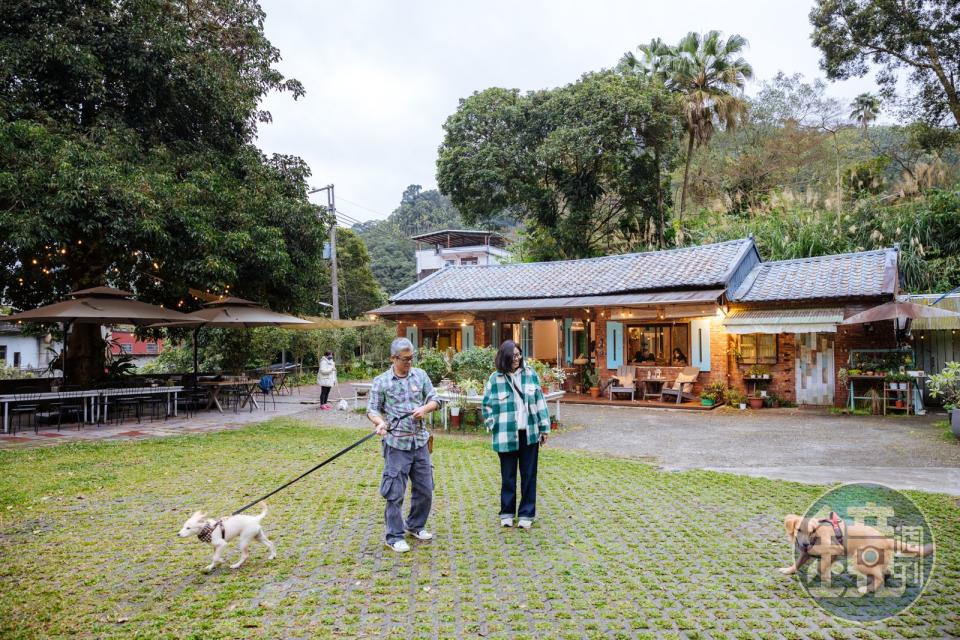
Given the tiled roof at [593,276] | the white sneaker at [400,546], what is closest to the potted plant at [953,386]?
the tiled roof at [593,276]

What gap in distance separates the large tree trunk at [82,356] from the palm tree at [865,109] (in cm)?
2571

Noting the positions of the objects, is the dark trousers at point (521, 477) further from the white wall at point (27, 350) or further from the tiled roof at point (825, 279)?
the white wall at point (27, 350)

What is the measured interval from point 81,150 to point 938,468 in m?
14.0

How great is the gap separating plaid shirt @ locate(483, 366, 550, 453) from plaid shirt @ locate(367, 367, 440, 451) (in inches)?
22.4

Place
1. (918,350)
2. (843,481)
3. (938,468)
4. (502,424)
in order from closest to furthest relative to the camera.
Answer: (502,424)
(843,481)
(938,468)
(918,350)

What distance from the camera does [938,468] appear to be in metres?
7.11

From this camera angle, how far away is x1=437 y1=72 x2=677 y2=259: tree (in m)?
21.7

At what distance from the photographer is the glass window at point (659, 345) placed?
15570 mm

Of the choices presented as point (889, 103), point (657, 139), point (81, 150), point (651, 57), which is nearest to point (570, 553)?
point (81, 150)

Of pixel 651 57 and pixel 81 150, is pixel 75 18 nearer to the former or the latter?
pixel 81 150

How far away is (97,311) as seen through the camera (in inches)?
410

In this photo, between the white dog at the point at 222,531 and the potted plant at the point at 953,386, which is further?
the potted plant at the point at 953,386

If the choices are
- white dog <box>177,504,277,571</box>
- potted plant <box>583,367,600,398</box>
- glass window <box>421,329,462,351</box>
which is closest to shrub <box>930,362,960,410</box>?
potted plant <box>583,367,600,398</box>

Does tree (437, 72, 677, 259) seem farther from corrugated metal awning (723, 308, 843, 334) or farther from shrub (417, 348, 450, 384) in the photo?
shrub (417, 348, 450, 384)
